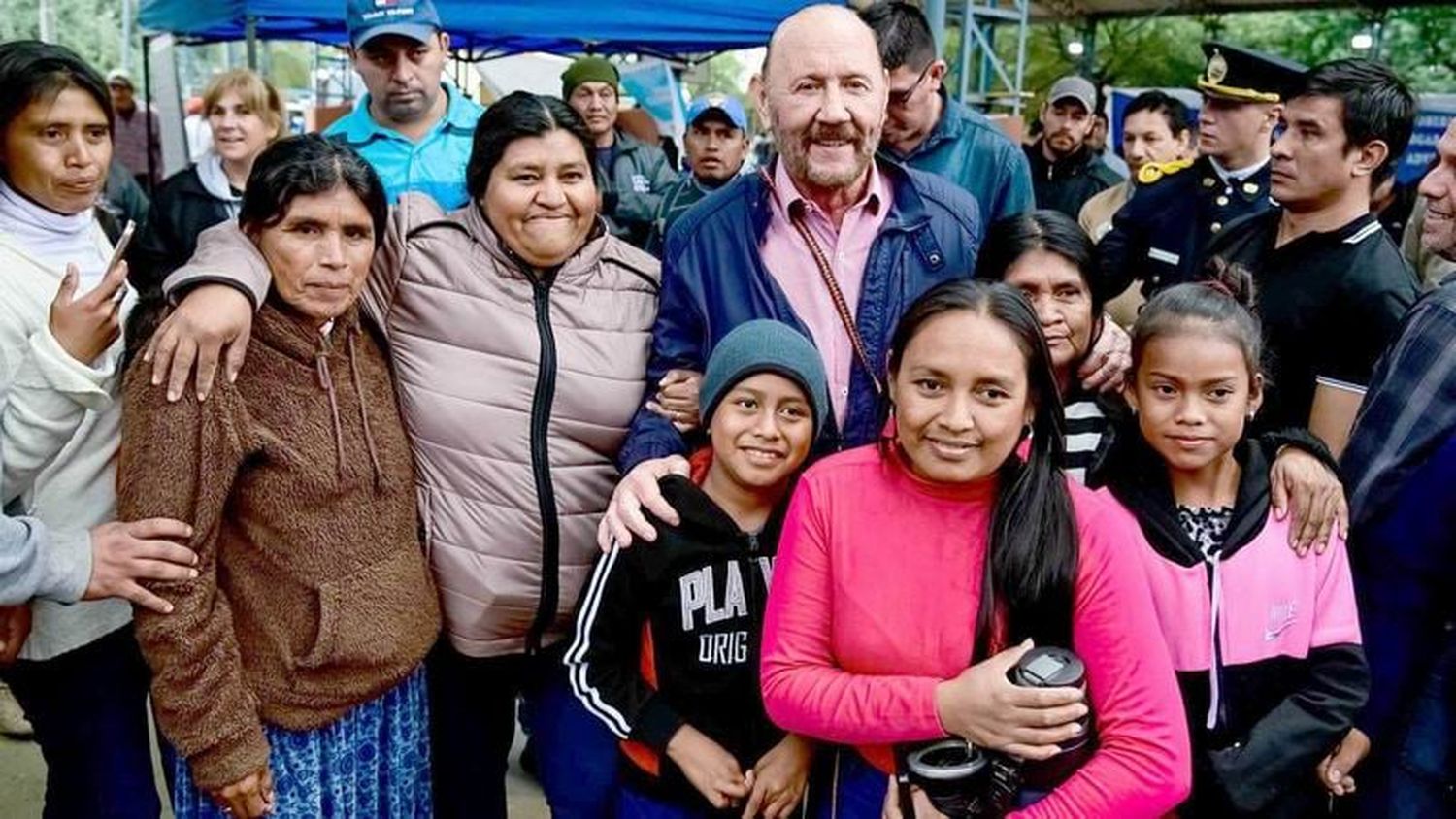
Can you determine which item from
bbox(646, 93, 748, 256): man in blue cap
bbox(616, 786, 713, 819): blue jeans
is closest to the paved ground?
bbox(616, 786, 713, 819): blue jeans

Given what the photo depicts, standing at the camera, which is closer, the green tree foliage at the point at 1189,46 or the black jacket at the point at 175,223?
the black jacket at the point at 175,223

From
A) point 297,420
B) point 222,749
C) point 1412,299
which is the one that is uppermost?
point 1412,299

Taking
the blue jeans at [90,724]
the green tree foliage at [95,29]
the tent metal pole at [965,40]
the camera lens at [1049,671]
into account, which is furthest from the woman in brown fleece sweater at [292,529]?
the green tree foliage at [95,29]

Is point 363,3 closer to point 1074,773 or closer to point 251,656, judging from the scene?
point 251,656

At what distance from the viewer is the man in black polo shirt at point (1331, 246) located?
7.61ft

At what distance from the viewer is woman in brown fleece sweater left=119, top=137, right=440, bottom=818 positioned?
69.5 inches

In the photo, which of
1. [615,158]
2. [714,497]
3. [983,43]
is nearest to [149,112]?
[615,158]

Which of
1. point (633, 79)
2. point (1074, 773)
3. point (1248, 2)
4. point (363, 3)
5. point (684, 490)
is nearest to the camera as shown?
point (1074, 773)

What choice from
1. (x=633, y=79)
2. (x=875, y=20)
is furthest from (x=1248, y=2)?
(x=875, y=20)

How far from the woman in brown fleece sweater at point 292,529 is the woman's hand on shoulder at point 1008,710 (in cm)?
98

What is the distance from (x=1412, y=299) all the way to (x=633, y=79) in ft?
31.6

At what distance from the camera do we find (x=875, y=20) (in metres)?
3.13

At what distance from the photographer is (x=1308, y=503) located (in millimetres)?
1848

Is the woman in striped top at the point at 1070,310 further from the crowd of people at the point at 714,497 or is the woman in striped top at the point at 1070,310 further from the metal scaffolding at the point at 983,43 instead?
the metal scaffolding at the point at 983,43
